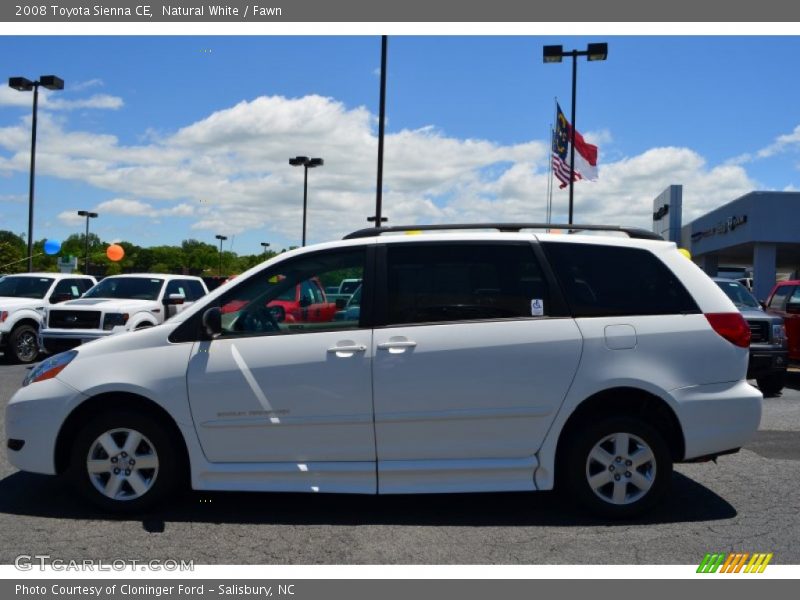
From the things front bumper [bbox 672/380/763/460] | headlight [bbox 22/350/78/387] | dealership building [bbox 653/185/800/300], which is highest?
dealership building [bbox 653/185/800/300]

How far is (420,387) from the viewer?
5035 mm

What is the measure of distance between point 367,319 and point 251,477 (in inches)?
49.9

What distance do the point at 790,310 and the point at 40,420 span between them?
459 inches

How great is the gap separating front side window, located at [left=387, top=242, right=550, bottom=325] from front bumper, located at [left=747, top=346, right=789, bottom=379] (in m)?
6.88

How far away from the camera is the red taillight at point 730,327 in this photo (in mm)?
5266

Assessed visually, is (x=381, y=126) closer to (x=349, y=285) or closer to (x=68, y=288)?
(x=68, y=288)

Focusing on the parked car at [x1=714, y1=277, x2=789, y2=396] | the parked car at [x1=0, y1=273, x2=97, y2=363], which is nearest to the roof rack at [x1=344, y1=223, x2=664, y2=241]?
the parked car at [x1=714, y1=277, x2=789, y2=396]

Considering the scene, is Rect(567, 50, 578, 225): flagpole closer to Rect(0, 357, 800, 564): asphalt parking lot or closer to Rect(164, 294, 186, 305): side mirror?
Rect(164, 294, 186, 305): side mirror

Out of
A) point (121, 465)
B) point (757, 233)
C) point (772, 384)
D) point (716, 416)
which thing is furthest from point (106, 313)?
point (757, 233)

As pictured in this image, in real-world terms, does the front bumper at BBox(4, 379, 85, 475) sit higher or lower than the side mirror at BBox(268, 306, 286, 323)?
lower

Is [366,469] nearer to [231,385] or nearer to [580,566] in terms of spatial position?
[231,385]

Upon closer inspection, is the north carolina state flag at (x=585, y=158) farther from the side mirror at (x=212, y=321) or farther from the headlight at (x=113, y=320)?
the side mirror at (x=212, y=321)

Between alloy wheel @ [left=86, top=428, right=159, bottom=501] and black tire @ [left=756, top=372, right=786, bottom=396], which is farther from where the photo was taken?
black tire @ [left=756, top=372, right=786, bottom=396]

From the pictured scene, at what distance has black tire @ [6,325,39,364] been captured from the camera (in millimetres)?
15039
